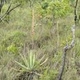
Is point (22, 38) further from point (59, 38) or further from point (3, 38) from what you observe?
point (59, 38)

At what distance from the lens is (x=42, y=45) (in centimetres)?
588

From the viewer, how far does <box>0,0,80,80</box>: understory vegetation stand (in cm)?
466

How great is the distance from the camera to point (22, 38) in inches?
247

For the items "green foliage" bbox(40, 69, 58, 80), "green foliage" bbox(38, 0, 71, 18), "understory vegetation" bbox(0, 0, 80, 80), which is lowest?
"green foliage" bbox(40, 69, 58, 80)

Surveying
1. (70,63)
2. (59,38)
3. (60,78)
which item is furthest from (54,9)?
(60,78)

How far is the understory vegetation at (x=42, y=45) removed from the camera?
466 centimetres

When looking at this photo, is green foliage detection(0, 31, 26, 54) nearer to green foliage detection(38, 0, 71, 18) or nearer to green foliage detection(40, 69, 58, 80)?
green foliage detection(38, 0, 71, 18)

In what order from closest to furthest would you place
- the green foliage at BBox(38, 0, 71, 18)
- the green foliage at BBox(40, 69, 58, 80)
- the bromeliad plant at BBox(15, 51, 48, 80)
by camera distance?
the green foliage at BBox(40, 69, 58, 80) < the bromeliad plant at BBox(15, 51, 48, 80) < the green foliage at BBox(38, 0, 71, 18)

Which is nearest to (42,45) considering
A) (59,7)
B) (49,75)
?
(59,7)

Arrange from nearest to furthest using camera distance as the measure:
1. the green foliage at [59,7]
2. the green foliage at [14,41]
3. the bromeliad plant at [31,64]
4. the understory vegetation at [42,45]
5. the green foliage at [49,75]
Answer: the green foliage at [49,75] < the understory vegetation at [42,45] < the bromeliad plant at [31,64] < the green foliage at [59,7] < the green foliage at [14,41]

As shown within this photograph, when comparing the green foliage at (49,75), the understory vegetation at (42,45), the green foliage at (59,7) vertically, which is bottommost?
the green foliage at (49,75)

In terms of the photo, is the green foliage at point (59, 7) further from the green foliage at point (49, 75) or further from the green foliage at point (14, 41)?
the green foliage at point (49, 75)

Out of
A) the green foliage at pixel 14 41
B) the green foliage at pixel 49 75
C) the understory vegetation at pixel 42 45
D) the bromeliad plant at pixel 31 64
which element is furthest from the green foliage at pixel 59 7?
the green foliage at pixel 49 75

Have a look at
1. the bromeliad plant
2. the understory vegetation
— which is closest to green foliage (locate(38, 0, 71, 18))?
the understory vegetation
